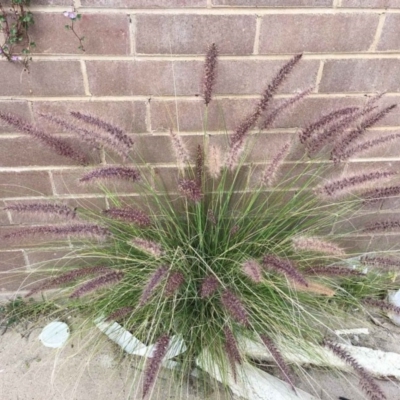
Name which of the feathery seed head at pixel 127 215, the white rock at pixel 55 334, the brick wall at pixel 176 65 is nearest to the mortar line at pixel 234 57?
the brick wall at pixel 176 65

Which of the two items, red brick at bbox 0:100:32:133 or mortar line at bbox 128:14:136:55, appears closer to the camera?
mortar line at bbox 128:14:136:55

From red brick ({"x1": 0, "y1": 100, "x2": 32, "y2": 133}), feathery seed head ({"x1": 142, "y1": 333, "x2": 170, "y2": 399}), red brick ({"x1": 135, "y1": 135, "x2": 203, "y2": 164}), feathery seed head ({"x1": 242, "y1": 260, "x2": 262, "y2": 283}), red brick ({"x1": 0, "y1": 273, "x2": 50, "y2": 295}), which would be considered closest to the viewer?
feathery seed head ({"x1": 142, "y1": 333, "x2": 170, "y2": 399})

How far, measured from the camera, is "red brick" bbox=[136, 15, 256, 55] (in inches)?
48.8

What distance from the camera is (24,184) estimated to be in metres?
1.50

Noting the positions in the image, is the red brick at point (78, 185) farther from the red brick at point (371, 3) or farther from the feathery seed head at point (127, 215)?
the red brick at point (371, 3)

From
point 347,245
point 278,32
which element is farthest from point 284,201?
point 278,32

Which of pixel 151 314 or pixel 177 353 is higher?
pixel 151 314

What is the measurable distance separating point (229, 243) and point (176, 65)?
638 mm

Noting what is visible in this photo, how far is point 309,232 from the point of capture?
57.0 inches

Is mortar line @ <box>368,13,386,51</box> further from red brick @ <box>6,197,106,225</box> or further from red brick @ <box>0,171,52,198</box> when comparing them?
red brick @ <box>0,171,52,198</box>

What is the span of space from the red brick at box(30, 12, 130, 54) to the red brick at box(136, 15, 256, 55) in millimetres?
58

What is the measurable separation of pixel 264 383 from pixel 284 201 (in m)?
0.68

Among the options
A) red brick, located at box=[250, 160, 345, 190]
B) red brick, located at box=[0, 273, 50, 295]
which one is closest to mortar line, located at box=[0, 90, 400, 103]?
red brick, located at box=[250, 160, 345, 190]

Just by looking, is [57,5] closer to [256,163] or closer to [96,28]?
[96,28]
